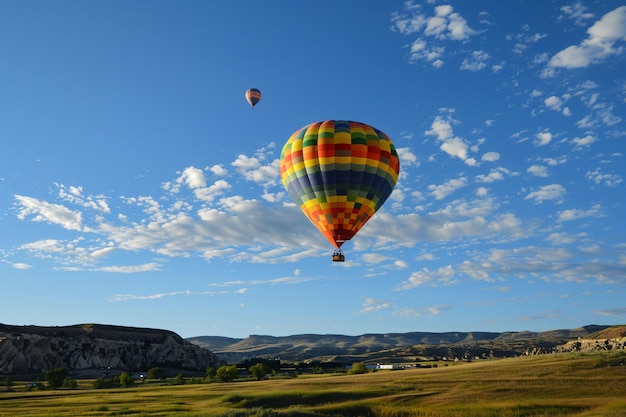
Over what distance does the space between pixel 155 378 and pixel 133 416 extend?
95132 millimetres

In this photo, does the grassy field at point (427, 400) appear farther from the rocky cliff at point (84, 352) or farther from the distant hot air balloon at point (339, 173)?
the rocky cliff at point (84, 352)

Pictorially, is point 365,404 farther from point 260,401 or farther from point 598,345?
point 598,345

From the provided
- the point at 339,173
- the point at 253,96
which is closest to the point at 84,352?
the point at 253,96

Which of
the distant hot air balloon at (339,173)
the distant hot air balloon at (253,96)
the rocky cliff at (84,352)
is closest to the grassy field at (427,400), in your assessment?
the distant hot air balloon at (339,173)

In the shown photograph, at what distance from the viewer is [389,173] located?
67000mm

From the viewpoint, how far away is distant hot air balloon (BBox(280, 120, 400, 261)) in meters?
63.6

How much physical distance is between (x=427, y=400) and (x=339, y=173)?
84.2 ft

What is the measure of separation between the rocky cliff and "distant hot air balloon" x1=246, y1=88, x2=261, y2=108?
4305 inches

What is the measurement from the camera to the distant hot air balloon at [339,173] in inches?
2504

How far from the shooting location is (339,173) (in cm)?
6347

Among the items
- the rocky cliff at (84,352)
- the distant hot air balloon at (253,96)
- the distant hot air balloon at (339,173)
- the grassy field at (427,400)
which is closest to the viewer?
the grassy field at (427,400)

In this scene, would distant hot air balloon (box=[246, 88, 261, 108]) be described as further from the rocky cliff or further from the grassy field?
the rocky cliff

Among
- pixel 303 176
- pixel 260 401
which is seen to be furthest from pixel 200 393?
pixel 303 176

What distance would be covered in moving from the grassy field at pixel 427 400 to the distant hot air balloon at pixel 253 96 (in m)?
44.7
